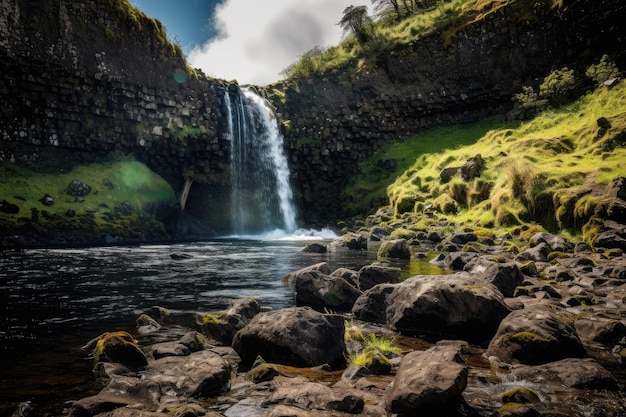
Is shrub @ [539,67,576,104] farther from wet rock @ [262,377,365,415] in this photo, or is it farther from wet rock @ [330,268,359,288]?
wet rock @ [262,377,365,415]

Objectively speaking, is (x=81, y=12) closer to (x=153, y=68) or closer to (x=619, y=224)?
(x=153, y=68)

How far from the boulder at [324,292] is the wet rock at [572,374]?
14.4ft

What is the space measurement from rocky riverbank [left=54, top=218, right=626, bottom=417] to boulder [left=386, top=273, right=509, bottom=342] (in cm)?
2

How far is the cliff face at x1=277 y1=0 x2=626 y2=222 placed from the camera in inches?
1657

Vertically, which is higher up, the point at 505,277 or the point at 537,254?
the point at 505,277

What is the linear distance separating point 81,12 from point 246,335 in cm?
3769

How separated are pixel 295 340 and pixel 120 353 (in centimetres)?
248

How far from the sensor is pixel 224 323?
6977 millimetres

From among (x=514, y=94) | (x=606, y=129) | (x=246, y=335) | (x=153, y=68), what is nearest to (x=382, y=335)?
(x=246, y=335)

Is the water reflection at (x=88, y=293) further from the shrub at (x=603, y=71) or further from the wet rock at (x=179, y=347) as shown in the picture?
the shrub at (x=603, y=71)

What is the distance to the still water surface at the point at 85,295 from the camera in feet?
16.6

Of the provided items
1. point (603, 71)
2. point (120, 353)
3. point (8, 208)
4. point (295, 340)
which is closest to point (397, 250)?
point (295, 340)

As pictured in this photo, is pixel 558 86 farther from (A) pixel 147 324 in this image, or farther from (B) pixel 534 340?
(A) pixel 147 324

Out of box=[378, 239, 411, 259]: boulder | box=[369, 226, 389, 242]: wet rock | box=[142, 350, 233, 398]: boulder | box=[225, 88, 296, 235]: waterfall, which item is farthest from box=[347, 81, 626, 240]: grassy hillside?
box=[142, 350, 233, 398]: boulder
